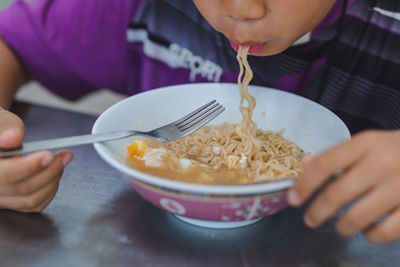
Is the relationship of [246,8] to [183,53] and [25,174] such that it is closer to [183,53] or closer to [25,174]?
[25,174]

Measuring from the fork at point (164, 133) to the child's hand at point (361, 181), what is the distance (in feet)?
1.51

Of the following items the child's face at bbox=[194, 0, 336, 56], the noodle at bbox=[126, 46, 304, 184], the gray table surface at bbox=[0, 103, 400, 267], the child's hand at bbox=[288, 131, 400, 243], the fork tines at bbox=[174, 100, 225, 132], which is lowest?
the gray table surface at bbox=[0, 103, 400, 267]

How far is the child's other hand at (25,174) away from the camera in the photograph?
2.84ft

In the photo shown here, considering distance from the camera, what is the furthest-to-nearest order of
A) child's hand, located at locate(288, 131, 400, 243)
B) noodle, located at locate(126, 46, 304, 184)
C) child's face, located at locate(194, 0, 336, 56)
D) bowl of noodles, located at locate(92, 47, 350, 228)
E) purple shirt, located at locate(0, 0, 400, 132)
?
1. purple shirt, located at locate(0, 0, 400, 132)
2. noodle, located at locate(126, 46, 304, 184)
3. child's face, located at locate(194, 0, 336, 56)
4. bowl of noodles, located at locate(92, 47, 350, 228)
5. child's hand, located at locate(288, 131, 400, 243)

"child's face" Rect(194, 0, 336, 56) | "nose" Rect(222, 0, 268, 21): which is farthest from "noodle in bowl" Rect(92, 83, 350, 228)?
"nose" Rect(222, 0, 268, 21)

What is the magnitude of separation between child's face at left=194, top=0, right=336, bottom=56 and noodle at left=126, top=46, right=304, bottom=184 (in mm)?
92

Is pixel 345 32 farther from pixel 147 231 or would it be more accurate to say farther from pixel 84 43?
pixel 84 43

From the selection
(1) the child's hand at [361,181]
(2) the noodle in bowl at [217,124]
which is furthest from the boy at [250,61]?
(2) the noodle in bowl at [217,124]

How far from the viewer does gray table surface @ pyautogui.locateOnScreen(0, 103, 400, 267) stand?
85 cm

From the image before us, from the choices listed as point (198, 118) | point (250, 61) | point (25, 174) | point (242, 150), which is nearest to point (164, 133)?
point (198, 118)

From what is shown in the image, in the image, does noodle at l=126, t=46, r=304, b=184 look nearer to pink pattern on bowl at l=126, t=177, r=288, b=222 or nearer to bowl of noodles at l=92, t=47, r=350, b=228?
bowl of noodles at l=92, t=47, r=350, b=228

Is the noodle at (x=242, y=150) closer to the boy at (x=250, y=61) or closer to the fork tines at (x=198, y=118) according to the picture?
the fork tines at (x=198, y=118)

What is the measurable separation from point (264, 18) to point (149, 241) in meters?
0.59

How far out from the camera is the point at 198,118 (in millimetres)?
1144
